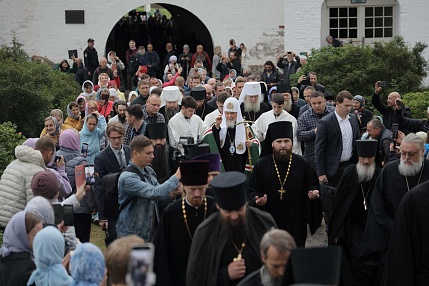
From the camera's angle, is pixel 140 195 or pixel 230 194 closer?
pixel 230 194

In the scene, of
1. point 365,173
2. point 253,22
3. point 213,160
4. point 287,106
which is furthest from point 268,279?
point 253,22

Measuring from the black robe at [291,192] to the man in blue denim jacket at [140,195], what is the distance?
71.6 inches

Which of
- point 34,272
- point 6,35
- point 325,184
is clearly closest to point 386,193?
point 325,184

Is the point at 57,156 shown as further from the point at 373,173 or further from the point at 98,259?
the point at 98,259

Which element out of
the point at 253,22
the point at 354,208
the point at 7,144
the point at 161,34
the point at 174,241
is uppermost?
the point at 253,22

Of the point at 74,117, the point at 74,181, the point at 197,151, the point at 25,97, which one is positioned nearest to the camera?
the point at 197,151

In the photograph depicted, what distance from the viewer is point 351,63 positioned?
74.2 feet

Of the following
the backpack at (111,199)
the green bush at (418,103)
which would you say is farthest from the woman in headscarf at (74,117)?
the green bush at (418,103)

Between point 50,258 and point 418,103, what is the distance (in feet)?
46.5

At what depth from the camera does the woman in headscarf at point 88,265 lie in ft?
20.7

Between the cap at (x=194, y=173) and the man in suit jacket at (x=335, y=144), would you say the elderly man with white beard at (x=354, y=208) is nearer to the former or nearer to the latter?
the man in suit jacket at (x=335, y=144)

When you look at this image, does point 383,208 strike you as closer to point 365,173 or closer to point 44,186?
point 365,173

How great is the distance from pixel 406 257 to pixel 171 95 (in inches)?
257

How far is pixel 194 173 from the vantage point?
872cm
